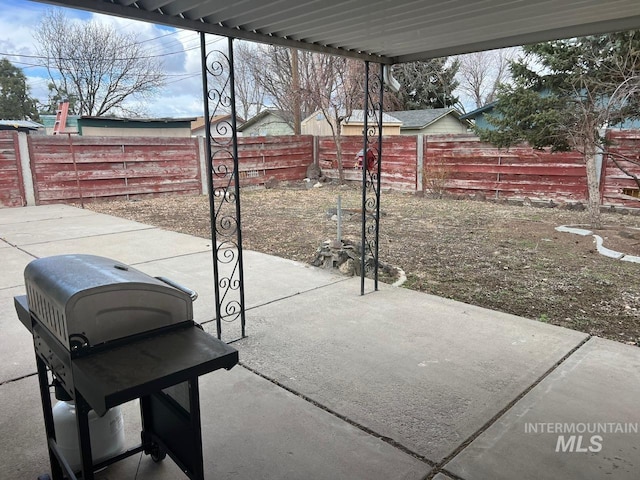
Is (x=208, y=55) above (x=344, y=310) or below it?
above

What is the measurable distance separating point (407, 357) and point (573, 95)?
21.5 ft

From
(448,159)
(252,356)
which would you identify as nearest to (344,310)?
(252,356)

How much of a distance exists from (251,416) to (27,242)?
208 inches

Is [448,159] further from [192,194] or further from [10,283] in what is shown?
[10,283]

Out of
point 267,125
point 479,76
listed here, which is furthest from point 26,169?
point 479,76

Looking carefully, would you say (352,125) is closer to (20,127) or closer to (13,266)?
(20,127)

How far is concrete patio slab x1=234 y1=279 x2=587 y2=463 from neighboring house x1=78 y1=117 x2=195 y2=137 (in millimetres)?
12829

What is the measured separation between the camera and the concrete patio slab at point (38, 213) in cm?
782

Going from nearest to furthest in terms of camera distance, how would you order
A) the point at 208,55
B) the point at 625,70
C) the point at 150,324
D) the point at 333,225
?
the point at 150,324
the point at 208,55
the point at 625,70
the point at 333,225

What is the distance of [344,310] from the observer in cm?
359

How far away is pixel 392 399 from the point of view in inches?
91.7

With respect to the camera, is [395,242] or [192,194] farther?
[192,194]

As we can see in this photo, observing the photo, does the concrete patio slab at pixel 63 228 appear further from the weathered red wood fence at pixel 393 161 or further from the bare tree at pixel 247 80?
the weathered red wood fence at pixel 393 161

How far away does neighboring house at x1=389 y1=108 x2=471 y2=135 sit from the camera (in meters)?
20.1
